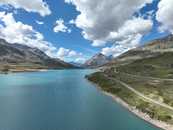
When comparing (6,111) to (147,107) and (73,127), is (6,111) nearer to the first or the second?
(73,127)

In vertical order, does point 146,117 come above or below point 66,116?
Answer: above

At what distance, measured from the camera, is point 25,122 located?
62.3 metres

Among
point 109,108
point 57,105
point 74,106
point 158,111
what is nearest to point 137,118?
point 158,111

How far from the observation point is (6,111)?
74500 mm

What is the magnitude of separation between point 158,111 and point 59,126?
2604 centimetres

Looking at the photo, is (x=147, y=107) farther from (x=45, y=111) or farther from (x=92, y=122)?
(x=45, y=111)

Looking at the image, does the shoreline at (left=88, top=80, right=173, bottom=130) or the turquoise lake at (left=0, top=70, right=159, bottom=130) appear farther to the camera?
the turquoise lake at (left=0, top=70, right=159, bottom=130)

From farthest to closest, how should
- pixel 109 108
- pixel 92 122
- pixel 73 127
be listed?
pixel 109 108 < pixel 92 122 < pixel 73 127

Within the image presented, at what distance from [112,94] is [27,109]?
45185mm

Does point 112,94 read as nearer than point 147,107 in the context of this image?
No

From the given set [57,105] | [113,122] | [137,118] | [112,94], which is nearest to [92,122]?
[113,122]

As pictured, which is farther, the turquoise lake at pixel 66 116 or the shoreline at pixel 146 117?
the turquoise lake at pixel 66 116

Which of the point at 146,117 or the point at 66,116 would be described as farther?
the point at 66,116

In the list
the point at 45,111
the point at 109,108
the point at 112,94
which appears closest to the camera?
the point at 45,111
